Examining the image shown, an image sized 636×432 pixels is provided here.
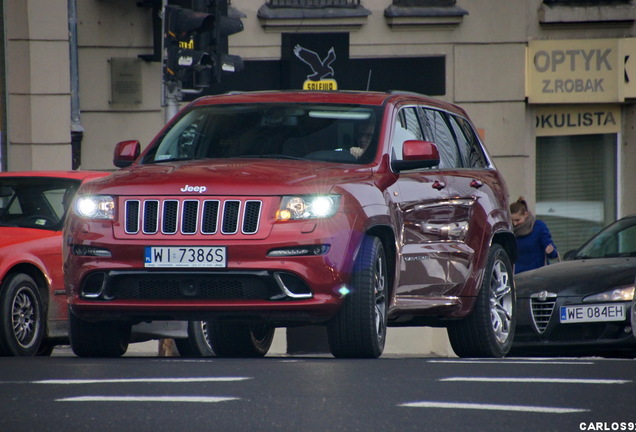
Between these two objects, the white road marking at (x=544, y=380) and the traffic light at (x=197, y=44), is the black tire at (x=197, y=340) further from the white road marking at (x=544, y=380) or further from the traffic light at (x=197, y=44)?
the white road marking at (x=544, y=380)

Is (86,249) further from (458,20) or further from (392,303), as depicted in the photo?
(458,20)

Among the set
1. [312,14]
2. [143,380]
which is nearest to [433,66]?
[312,14]

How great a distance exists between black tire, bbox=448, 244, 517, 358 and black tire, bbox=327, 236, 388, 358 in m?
1.76

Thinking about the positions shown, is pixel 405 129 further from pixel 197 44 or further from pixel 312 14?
pixel 312 14

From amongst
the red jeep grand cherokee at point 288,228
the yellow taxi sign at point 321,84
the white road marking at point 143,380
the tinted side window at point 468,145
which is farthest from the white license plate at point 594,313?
the yellow taxi sign at point 321,84

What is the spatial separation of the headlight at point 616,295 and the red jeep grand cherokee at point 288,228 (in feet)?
6.10

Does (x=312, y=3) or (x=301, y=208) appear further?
(x=312, y=3)

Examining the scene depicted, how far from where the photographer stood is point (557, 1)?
A: 20594 millimetres

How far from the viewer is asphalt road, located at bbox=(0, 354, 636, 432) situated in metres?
5.74

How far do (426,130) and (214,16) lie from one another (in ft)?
16.2

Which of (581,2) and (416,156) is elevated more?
(581,2)

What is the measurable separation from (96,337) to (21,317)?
1939mm

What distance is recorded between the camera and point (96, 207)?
8.97 m

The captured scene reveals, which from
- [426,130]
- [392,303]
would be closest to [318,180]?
[392,303]
